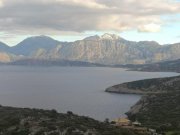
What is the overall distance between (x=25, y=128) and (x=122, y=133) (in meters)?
21.1

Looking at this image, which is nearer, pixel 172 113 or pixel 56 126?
pixel 56 126

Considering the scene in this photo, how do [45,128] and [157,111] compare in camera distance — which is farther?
[157,111]

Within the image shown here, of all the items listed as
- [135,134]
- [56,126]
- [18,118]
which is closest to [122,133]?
[135,134]

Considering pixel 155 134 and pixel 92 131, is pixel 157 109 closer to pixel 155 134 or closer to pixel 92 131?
pixel 155 134

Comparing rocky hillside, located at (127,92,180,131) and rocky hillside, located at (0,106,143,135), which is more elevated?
rocky hillside, located at (0,106,143,135)

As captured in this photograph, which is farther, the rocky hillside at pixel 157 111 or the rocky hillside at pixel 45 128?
the rocky hillside at pixel 157 111

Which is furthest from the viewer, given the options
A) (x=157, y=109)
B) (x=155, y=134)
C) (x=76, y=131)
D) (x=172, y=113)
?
(x=157, y=109)

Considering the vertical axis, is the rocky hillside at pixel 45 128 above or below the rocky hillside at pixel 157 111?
above

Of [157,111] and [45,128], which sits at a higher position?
[45,128]

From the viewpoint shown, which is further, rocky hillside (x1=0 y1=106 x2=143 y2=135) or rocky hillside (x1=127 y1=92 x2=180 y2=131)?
rocky hillside (x1=127 y1=92 x2=180 y2=131)

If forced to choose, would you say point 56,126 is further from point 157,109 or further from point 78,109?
point 78,109

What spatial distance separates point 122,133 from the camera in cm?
8056

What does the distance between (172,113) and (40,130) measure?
9002 centimetres

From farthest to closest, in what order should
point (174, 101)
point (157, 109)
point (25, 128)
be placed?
point (174, 101) < point (157, 109) < point (25, 128)
